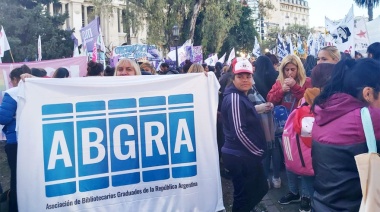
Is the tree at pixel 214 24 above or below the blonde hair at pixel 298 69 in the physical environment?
above

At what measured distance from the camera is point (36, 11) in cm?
3167

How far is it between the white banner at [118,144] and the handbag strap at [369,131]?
1.95 meters

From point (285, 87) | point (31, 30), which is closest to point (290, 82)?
point (285, 87)

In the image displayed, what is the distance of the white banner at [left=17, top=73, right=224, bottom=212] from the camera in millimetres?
3379

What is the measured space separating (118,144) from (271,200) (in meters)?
2.37

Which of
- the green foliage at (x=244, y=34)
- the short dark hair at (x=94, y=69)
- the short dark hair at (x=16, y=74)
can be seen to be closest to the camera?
the short dark hair at (x=16, y=74)

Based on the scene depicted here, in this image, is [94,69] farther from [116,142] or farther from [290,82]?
[290,82]

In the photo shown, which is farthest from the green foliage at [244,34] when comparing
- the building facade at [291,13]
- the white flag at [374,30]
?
the building facade at [291,13]

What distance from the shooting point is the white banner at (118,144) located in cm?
338

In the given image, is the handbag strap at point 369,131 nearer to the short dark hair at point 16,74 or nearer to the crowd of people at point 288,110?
the crowd of people at point 288,110

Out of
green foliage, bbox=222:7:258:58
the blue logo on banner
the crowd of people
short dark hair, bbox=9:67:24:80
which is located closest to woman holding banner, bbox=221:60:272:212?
the crowd of people

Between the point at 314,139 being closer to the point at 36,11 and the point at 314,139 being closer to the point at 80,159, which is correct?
the point at 80,159

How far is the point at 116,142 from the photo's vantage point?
11.9ft

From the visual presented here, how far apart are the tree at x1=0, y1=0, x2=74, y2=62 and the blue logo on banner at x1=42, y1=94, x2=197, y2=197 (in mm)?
27242
